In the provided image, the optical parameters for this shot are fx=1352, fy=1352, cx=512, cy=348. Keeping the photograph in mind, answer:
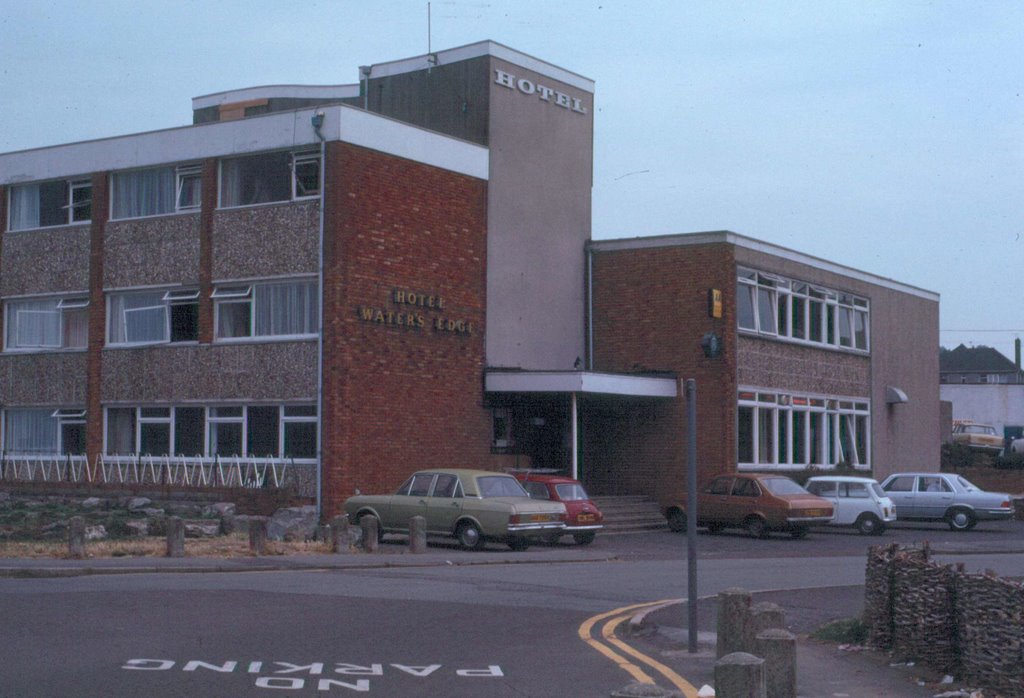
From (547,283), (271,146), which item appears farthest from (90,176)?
(547,283)

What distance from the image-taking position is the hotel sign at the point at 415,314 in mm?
30172

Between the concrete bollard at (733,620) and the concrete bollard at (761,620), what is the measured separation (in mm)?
37

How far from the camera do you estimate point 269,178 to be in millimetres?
31062

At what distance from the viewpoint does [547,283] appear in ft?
117

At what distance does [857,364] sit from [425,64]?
17.3 metres

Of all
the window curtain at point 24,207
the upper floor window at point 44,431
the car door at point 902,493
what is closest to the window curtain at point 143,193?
the window curtain at point 24,207

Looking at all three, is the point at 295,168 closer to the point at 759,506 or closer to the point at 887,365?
the point at 759,506

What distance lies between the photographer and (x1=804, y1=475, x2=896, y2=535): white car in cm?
3250

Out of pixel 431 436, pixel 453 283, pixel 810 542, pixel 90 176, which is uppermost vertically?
pixel 90 176

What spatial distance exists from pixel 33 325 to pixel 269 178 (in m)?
8.47

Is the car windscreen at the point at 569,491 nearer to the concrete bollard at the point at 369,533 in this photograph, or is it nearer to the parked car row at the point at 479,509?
the parked car row at the point at 479,509

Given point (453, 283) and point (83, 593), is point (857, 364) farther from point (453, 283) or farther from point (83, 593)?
point (83, 593)

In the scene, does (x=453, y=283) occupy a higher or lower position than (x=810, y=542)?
higher

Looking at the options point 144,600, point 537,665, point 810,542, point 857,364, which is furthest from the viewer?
point 857,364
